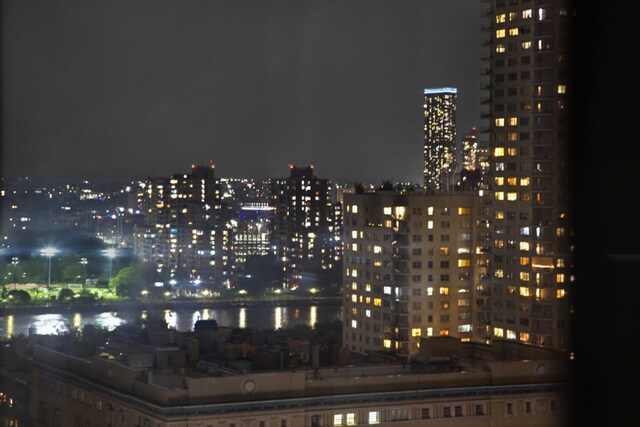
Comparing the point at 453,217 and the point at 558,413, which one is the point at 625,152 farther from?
the point at 453,217

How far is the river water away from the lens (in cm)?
1502

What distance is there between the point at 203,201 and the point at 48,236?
3129 mm

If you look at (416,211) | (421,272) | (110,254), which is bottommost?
(421,272)

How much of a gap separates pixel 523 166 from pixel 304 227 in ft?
37.6

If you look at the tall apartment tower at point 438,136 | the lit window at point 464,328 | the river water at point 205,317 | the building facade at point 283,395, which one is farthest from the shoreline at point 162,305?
the building facade at point 283,395

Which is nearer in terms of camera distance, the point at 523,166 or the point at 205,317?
the point at 523,166

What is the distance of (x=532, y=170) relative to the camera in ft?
29.3

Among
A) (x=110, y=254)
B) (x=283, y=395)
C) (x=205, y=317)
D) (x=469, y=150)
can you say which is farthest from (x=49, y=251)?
(x=283, y=395)

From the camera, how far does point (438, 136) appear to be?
54.5 ft

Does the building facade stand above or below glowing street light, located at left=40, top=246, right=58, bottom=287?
below

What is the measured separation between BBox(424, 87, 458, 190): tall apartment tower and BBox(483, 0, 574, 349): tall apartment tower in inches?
234

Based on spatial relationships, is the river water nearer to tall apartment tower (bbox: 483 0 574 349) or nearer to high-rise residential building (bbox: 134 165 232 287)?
high-rise residential building (bbox: 134 165 232 287)

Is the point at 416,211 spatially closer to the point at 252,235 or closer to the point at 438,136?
the point at 438,136

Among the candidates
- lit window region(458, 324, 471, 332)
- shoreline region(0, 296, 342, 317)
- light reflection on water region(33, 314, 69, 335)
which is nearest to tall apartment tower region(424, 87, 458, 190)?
shoreline region(0, 296, 342, 317)
